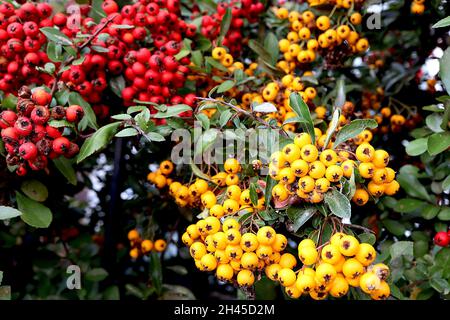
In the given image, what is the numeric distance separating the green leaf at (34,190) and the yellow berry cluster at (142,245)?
458mm

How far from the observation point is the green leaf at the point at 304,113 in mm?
1581

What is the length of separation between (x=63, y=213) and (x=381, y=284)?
1775 mm

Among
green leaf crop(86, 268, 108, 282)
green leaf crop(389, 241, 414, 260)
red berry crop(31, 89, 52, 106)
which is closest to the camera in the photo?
red berry crop(31, 89, 52, 106)

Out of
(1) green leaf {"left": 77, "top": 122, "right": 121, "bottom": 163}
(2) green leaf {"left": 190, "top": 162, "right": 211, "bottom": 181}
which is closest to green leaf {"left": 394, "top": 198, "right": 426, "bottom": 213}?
(2) green leaf {"left": 190, "top": 162, "right": 211, "bottom": 181}

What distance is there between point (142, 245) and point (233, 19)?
1.07m

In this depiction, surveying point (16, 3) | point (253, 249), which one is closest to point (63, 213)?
point (16, 3)

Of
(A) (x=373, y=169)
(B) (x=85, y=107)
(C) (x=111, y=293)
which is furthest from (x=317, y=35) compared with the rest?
(C) (x=111, y=293)

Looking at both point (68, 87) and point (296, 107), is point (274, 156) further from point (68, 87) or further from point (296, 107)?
point (68, 87)

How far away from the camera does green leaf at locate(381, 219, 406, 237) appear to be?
2236mm

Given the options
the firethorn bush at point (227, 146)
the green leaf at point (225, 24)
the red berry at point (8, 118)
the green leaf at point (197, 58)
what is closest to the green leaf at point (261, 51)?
the firethorn bush at point (227, 146)

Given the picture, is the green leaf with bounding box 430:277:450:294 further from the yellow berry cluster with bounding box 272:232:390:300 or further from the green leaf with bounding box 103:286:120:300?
the green leaf with bounding box 103:286:120:300

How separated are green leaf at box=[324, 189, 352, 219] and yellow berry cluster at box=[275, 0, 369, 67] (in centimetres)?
88

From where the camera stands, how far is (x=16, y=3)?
2061mm

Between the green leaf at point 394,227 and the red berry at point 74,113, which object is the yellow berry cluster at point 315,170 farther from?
the green leaf at point 394,227
